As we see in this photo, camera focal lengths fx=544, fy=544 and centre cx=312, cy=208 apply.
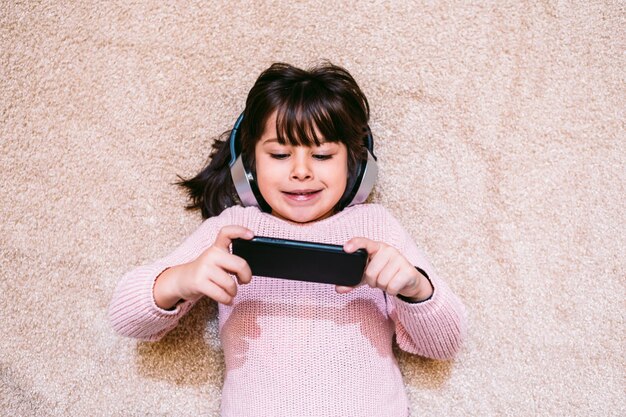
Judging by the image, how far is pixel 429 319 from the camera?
86cm

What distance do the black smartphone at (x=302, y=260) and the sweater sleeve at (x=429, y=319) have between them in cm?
13

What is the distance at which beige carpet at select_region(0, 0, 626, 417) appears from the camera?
1026mm

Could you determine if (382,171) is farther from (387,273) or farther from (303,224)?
(387,273)

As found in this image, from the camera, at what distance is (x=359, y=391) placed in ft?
2.88

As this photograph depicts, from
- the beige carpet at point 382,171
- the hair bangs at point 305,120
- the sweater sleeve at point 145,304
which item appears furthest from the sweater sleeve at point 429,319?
the sweater sleeve at point 145,304

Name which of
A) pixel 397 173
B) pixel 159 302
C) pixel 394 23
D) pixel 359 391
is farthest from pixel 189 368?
pixel 394 23

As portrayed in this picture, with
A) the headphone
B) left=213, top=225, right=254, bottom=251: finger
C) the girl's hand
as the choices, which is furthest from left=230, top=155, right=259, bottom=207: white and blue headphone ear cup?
the girl's hand

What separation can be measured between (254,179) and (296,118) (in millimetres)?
145

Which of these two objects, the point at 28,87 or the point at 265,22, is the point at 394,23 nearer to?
the point at 265,22

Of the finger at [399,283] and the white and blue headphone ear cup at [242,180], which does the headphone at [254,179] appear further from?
the finger at [399,283]

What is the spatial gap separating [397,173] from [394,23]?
293 mm

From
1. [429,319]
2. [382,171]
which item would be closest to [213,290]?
[429,319]

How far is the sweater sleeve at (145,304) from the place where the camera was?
861 mm

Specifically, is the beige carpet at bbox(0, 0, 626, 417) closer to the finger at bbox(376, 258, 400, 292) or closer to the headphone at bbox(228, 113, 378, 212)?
the headphone at bbox(228, 113, 378, 212)
